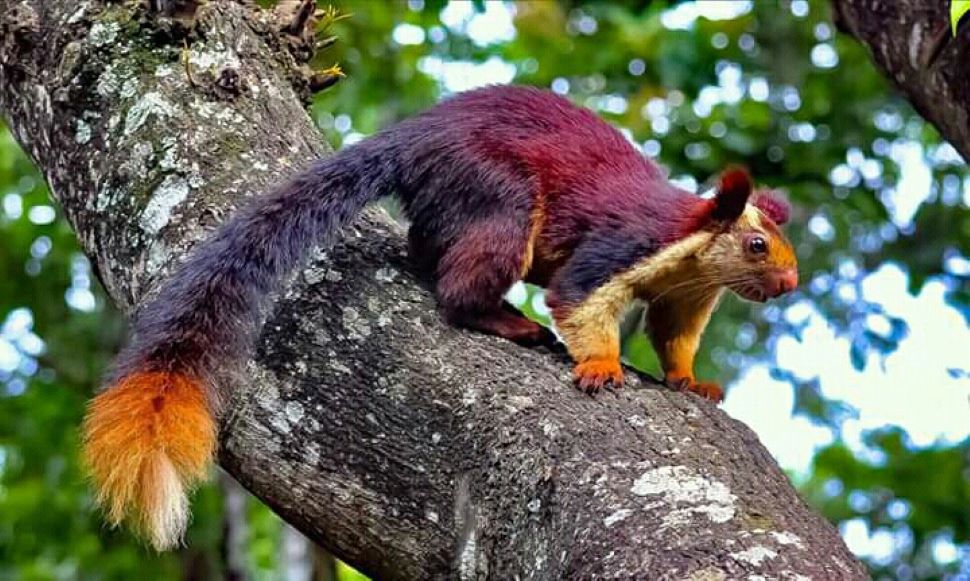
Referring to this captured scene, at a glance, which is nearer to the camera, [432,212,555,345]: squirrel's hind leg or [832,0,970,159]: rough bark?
[432,212,555,345]: squirrel's hind leg

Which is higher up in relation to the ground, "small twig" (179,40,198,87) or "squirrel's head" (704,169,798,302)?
"small twig" (179,40,198,87)

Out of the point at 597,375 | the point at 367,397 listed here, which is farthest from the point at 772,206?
the point at 367,397

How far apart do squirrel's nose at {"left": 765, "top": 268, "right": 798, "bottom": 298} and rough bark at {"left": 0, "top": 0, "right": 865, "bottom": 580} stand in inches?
32.4

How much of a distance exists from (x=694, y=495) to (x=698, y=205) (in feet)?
4.56

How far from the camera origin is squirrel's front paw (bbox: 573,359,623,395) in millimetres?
2660

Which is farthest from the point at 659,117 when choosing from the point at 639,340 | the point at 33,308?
the point at 33,308

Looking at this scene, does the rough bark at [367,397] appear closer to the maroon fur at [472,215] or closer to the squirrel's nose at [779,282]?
the maroon fur at [472,215]

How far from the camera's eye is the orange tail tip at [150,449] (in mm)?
2334

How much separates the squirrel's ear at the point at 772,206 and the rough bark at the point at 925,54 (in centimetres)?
54

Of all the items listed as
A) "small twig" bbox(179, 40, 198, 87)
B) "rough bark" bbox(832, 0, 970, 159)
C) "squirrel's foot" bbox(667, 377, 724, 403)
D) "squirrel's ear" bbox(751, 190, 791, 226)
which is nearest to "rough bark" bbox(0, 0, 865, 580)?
"small twig" bbox(179, 40, 198, 87)

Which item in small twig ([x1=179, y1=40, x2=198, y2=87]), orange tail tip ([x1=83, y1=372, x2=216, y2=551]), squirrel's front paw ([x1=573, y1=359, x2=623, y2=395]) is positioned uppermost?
small twig ([x1=179, y1=40, x2=198, y2=87])

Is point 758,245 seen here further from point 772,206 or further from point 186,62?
point 186,62

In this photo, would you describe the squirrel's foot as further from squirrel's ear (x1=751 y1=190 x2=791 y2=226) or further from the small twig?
the small twig

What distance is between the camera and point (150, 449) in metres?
2.40
